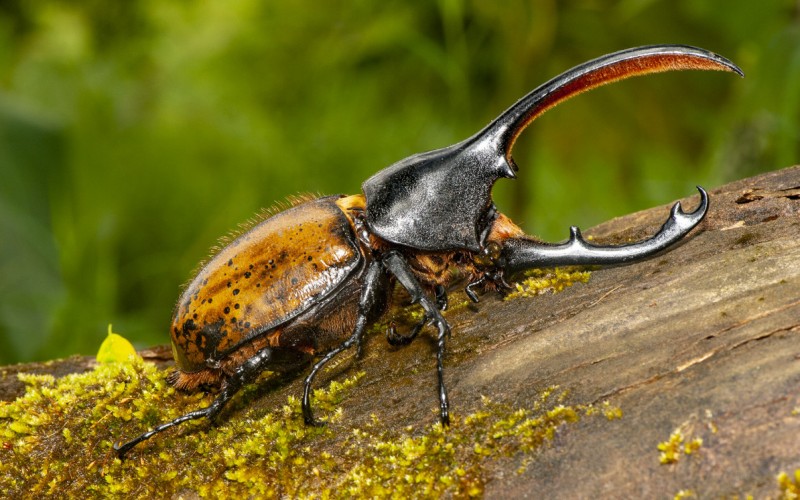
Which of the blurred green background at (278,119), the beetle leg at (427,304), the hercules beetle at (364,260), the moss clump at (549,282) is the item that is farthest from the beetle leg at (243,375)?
the blurred green background at (278,119)

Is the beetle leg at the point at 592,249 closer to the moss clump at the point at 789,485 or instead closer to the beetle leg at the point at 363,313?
the beetle leg at the point at 363,313

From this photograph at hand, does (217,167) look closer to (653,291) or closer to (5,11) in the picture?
(5,11)

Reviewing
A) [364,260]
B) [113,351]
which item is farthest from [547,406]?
[113,351]

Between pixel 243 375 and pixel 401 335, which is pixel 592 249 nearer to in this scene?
pixel 401 335

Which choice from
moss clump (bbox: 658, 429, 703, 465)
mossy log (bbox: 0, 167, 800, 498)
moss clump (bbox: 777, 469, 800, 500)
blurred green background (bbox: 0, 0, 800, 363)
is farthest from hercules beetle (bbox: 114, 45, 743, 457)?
blurred green background (bbox: 0, 0, 800, 363)

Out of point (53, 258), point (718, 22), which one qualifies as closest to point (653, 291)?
point (718, 22)

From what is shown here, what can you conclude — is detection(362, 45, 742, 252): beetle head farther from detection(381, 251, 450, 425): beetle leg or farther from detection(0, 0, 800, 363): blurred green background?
detection(0, 0, 800, 363): blurred green background
